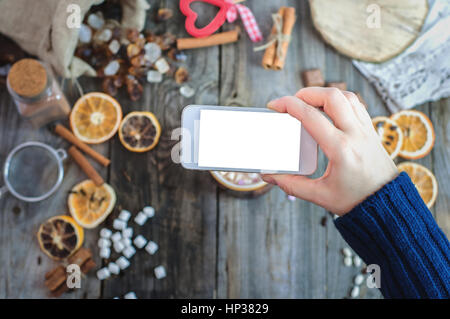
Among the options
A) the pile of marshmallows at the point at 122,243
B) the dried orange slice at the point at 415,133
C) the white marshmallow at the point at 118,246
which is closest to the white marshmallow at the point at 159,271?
the pile of marshmallows at the point at 122,243

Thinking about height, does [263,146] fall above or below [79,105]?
below

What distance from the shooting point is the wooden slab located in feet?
3.07

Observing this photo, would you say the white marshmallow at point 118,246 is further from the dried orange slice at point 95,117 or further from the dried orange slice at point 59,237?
the dried orange slice at point 95,117

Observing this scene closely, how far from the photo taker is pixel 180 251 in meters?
0.96

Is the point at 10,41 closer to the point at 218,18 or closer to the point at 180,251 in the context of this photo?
the point at 218,18

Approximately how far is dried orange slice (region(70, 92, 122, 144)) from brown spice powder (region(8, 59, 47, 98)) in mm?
112

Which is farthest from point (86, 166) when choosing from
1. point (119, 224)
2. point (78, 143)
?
point (119, 224)

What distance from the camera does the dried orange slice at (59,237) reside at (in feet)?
3.01

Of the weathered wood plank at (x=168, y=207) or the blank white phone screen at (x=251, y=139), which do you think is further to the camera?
the weathered wood plank at (x=168, y=207)

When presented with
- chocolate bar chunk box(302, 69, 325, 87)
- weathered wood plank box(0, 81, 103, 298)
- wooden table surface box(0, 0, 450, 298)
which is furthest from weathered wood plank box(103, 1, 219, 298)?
chocolate bar chunk box(302, 69, 325, 87)

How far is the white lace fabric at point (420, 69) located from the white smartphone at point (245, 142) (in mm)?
408

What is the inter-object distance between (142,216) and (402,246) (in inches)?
23.2

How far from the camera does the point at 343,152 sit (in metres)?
0.60
